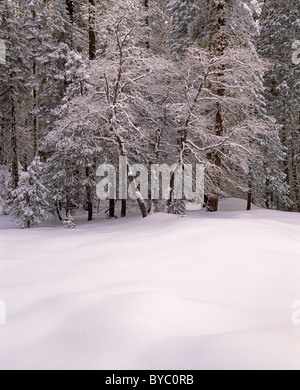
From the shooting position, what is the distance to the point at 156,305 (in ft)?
9.97

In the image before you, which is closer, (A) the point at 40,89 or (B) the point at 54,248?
(B) the point at 54,248

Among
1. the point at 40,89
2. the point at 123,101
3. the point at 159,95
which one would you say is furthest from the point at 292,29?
the point at 40,89

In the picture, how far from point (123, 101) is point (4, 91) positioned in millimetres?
12714

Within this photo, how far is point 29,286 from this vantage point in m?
3.77

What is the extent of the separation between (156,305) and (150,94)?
10.3 metres
